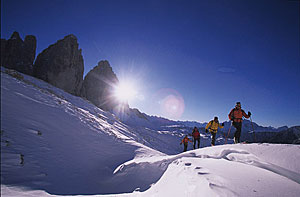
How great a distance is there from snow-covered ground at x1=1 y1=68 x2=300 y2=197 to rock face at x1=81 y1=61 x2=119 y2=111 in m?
56.8

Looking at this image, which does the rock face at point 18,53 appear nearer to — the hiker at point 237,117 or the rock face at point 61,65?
the rock face at point 61,65

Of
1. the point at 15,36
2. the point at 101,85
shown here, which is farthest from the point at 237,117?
the point at 101,85

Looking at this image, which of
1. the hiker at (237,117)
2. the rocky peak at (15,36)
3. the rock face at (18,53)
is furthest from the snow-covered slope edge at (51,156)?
the rocky peak at (15,36)

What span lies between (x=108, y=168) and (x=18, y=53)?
50.6 metres

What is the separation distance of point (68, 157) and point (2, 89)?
4.03 metres

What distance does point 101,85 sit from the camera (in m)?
62.7

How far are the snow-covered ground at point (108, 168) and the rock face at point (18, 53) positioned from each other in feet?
143

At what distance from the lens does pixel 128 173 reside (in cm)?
448

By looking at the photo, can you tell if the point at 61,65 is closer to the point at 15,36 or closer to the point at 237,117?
the point at 15,36

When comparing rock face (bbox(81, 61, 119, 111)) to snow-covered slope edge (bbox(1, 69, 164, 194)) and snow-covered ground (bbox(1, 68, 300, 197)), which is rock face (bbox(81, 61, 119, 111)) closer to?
snow-covered slope edge (bbox(1, 69, 164, 194))

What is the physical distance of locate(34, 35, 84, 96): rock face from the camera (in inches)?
1467

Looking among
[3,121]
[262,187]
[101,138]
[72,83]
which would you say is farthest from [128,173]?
[72,83]

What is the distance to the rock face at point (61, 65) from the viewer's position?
3725cm

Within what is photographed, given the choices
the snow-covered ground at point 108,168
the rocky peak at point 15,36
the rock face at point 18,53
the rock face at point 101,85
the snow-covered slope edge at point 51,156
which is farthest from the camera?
the rock face at point 101,85
